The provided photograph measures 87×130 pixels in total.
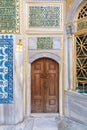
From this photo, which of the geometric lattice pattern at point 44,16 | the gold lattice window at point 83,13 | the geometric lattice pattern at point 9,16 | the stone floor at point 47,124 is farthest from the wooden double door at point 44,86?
the gold lattice window at point 83,13

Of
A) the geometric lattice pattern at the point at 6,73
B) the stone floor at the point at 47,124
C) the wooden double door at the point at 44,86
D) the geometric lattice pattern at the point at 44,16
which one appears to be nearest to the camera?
the stone floor at the point at 47,124

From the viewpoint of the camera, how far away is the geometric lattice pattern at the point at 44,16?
519 centimetres

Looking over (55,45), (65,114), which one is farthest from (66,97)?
(55,45)

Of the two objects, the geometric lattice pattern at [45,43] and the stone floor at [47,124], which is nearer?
the stone floor at [47,124]

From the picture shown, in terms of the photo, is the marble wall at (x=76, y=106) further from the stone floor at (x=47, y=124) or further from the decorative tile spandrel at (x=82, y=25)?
the decorative tile spandrel at (x=82, y=25)

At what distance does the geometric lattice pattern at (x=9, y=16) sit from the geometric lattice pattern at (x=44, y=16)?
0.50 metres

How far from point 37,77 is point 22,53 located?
0.83 meters

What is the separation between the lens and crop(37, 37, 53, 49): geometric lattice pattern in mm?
5230

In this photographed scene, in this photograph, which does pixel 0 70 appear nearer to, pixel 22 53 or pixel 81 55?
pixel 22 53

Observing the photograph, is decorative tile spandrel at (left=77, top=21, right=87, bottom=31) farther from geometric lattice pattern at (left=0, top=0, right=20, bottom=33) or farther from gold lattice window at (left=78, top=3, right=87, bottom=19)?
geometric lattice pattern at (left=0, top=0, right=20, bottom=33)

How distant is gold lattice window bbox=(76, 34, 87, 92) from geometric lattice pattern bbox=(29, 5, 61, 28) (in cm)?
77

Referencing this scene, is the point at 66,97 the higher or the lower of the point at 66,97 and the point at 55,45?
the lower

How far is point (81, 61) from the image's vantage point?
4883mm

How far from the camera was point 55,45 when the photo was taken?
523cm
